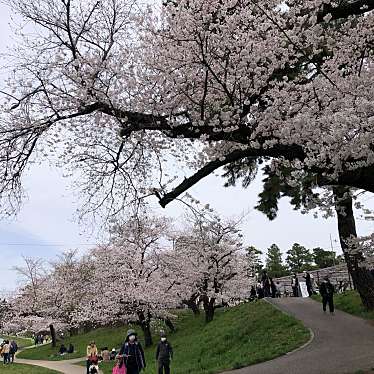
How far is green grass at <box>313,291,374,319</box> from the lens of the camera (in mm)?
13277

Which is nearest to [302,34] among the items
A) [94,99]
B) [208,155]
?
[208,155]

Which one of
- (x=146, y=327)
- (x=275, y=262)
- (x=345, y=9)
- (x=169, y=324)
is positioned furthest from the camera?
(x=275, y=262)

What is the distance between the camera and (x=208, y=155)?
775 centimetres

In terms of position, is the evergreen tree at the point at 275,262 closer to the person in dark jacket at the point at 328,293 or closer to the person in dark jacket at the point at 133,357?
the person in dark jacket at the point at 328,293

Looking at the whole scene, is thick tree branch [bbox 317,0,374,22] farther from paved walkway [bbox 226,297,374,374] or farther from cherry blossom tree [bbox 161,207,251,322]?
cherry blossom tree [bbox 161,207,251,322]

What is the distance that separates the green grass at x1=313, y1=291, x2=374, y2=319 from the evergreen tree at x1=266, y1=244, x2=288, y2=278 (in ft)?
83.7

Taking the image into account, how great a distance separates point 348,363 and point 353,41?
18.7ft

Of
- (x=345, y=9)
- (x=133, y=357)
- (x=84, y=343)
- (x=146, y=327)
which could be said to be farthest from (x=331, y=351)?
(x=84, y=343)

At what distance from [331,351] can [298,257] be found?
123ft

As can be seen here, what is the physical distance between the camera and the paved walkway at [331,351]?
8070 millimetres

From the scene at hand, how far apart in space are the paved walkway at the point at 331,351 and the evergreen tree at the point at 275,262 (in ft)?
96.4

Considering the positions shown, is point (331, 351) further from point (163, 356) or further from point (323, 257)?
point (323, 257)

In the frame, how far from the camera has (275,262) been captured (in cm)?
4497

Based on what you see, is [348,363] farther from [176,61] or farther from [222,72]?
[176,61]
